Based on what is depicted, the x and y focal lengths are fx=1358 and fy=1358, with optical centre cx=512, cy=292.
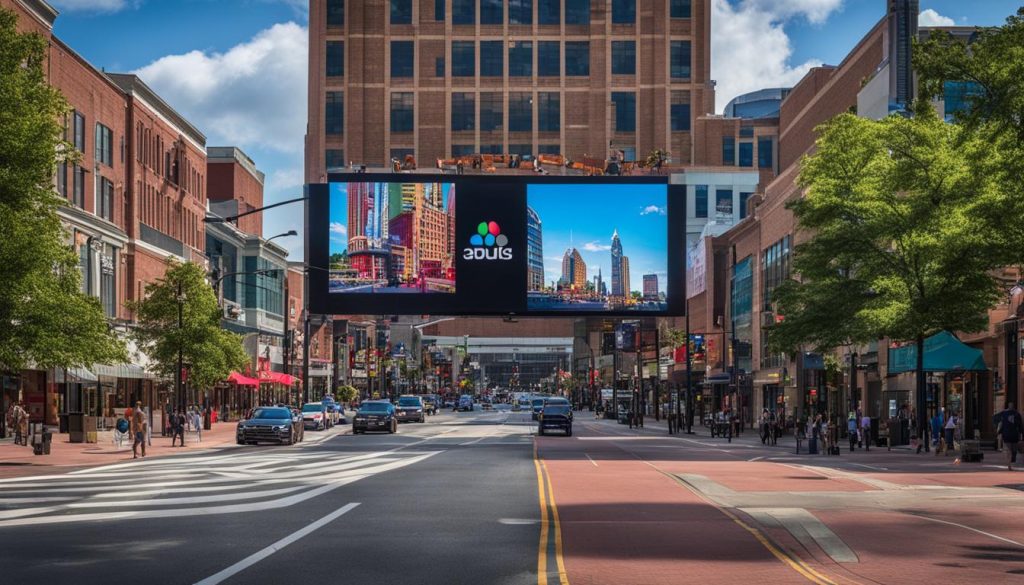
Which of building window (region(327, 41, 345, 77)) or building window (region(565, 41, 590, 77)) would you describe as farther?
building window (region(565, 41, 590, 77))

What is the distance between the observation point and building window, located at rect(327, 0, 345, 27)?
152 meters

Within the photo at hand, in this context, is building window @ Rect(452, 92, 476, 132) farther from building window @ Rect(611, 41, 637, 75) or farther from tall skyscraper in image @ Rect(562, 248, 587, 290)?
tall skyscraper in image @ Rect(562, 248, 587, 290)

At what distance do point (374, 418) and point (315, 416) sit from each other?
547 cm

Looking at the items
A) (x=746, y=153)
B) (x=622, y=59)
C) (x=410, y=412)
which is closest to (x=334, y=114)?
(x=622, y=59)

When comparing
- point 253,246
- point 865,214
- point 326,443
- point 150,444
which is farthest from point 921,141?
point 253,246

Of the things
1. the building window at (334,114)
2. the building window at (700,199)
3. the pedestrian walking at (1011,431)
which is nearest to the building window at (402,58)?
the building window at (334,114)

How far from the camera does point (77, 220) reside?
204 ft

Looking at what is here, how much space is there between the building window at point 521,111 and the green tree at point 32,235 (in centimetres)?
11714

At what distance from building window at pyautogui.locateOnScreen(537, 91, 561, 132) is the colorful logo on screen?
86982 mm

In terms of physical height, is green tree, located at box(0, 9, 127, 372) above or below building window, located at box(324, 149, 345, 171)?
below

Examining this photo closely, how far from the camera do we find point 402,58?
154 m

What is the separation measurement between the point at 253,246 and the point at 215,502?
8593cm

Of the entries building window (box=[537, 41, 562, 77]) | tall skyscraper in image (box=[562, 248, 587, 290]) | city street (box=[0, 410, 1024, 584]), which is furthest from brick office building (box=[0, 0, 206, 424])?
building window (box=[537, 41, 562, 77])

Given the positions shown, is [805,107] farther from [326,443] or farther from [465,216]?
[326,443]
